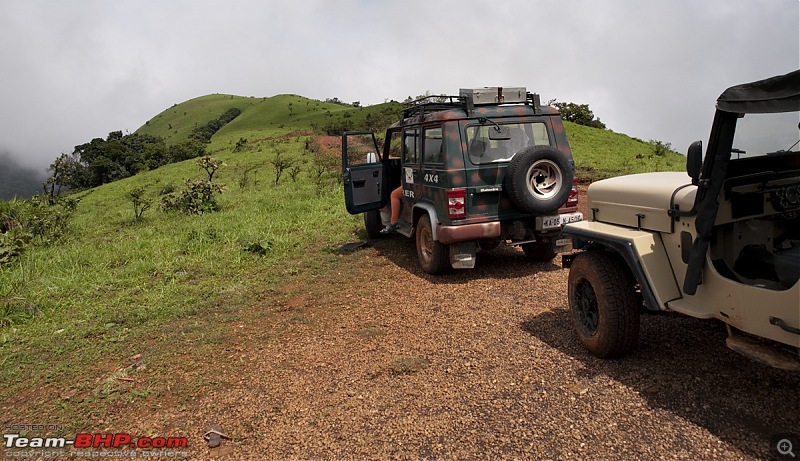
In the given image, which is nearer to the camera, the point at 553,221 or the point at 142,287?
the point at 553,221

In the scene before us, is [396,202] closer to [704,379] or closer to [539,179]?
[539,179]

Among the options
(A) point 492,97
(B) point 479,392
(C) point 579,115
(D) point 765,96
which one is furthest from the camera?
(C) point 579,115

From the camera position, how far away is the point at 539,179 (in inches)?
231

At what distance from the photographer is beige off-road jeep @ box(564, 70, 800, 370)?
274 centimetres

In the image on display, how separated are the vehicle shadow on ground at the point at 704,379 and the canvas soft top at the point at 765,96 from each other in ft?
5.77

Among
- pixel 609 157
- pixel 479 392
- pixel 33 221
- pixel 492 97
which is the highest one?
pixel 492 97

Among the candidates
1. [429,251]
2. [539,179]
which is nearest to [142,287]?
[429,251]

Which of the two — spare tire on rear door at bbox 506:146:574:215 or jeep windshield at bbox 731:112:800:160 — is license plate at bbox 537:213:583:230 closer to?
spare tire on rear door at bbox 506:146:574:215

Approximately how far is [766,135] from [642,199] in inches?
32.1

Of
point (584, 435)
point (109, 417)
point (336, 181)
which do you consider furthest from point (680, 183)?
point (336, 181)

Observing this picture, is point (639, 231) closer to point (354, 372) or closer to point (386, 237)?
point (354, 372)

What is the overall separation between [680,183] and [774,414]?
1523mm

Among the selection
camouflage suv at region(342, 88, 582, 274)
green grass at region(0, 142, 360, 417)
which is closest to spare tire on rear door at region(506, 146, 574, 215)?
camouflage suv at region(342, 88, 582, 274)

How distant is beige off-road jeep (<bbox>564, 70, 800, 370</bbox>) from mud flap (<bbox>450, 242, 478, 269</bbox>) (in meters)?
2.23
